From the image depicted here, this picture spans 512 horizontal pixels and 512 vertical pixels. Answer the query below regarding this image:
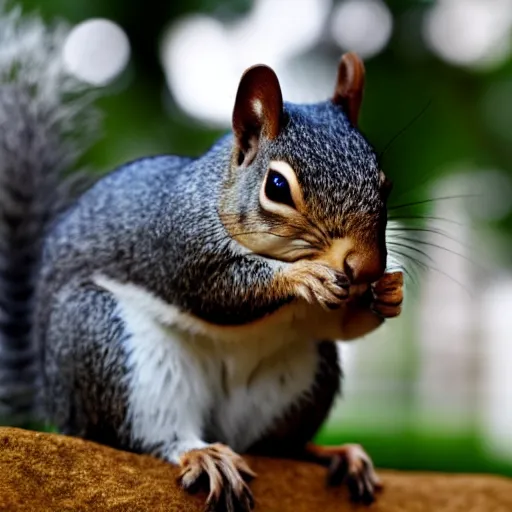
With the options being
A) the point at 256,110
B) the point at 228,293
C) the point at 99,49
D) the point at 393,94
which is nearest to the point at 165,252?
the point at 228,293

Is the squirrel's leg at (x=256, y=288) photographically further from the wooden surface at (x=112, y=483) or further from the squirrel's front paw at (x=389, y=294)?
the wooden surface at (x=112, y=483)

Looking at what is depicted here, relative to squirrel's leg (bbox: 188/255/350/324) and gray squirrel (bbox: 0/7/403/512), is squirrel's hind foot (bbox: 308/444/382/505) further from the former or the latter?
squirrel's leg (bbox: 188/255/350/324)

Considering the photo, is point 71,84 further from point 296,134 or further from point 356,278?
point 356,278

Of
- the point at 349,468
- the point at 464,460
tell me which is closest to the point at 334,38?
the point at 464,460

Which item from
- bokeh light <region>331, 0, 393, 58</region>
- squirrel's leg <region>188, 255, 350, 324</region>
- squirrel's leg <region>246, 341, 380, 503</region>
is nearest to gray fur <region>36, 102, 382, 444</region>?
squirrel's leg <region>188, 255, 350, 324</region>

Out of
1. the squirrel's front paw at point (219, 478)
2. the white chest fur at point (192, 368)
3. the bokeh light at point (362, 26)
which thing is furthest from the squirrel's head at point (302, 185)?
the bokeh light at point (362, 26)

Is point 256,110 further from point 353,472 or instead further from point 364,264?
point 353,472

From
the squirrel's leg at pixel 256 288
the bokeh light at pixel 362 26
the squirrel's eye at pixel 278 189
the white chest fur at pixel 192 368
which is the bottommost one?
the white chest fur at pixel 192 368
